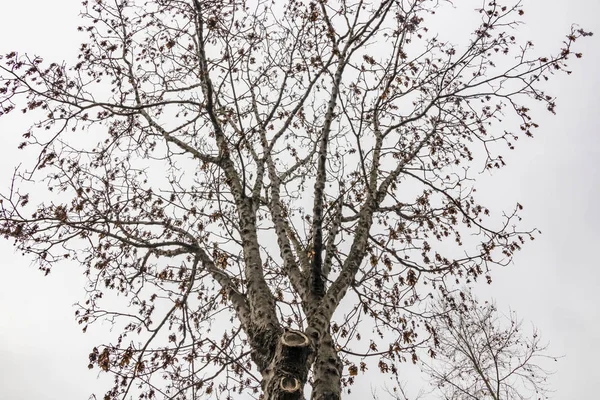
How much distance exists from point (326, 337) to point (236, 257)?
1.44 m

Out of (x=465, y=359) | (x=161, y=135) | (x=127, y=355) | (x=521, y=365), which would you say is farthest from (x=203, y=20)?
(x=465, y=359)

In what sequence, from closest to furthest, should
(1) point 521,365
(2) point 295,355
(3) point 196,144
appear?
(2) point 295,355 < (3) point 196,144 < (1) point 521,365

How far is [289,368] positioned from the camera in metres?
2.59

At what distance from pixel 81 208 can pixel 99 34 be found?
8.67ft

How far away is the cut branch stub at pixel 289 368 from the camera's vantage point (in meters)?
2.46

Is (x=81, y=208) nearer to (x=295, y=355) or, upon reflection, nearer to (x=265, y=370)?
(x=265, y=370)

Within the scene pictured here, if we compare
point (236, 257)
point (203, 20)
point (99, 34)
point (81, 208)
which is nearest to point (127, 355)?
point (236, 257)

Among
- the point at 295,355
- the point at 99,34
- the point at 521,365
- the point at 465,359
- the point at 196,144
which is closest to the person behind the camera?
the point at 295,355

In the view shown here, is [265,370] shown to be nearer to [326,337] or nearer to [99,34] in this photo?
[326,337]

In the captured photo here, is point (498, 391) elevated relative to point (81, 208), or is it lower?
elevated

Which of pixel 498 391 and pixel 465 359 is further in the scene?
pixel 465 359

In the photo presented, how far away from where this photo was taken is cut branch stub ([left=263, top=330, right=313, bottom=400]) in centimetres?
246

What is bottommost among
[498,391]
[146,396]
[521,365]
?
[146,396]

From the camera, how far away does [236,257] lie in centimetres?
416
